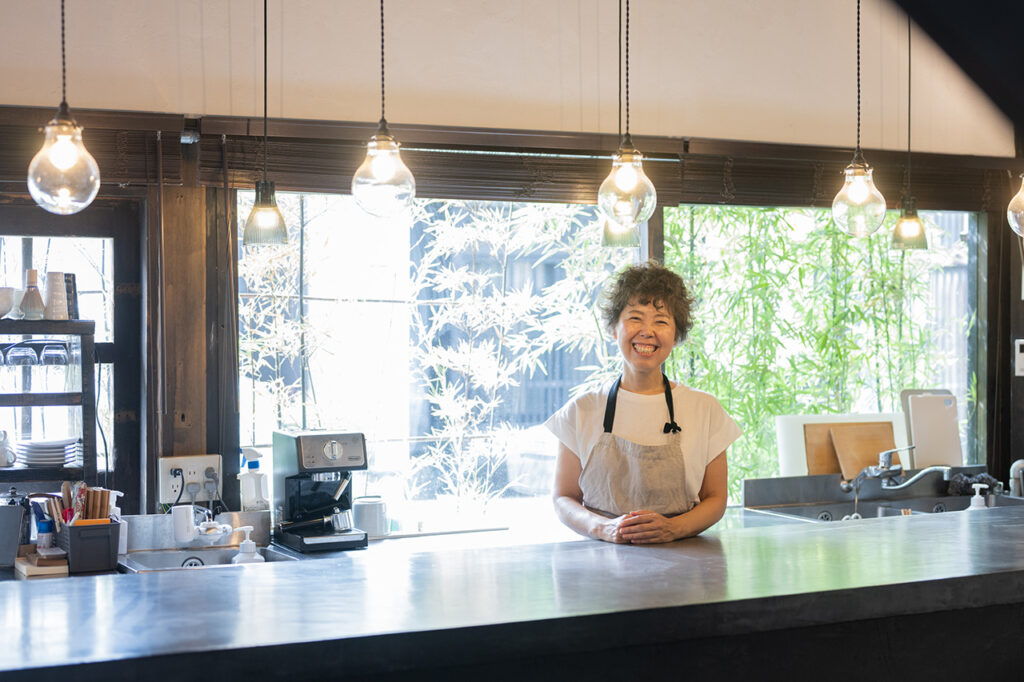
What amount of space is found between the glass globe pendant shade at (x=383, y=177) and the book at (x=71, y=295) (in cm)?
158

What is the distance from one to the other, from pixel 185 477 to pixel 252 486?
0.25m

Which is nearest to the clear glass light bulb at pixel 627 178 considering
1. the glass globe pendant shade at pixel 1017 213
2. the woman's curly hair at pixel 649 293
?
the woman's curly hair at pixel 649 293

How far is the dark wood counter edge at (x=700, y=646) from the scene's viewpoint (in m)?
1.44

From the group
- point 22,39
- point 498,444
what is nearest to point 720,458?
point 498,444

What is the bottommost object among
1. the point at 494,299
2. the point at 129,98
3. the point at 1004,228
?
the point at 494,299

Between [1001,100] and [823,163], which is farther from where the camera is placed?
[1001,100]

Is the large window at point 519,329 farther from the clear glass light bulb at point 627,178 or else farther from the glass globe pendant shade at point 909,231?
the clear glass light bulb at point 627,178

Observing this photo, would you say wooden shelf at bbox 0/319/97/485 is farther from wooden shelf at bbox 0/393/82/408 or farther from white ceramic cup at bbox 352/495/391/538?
white ceramic cup at bbox 352/495/391/538

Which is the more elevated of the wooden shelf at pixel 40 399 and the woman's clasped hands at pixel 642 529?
the wooden shelf at pixel 40 399

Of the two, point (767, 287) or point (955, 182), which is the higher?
point (955, 182)

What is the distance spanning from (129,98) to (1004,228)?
4.10 meters

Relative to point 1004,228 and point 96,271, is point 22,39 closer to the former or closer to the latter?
point 96,271

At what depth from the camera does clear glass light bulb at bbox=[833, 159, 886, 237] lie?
10.4 ft

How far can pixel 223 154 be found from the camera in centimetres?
382
